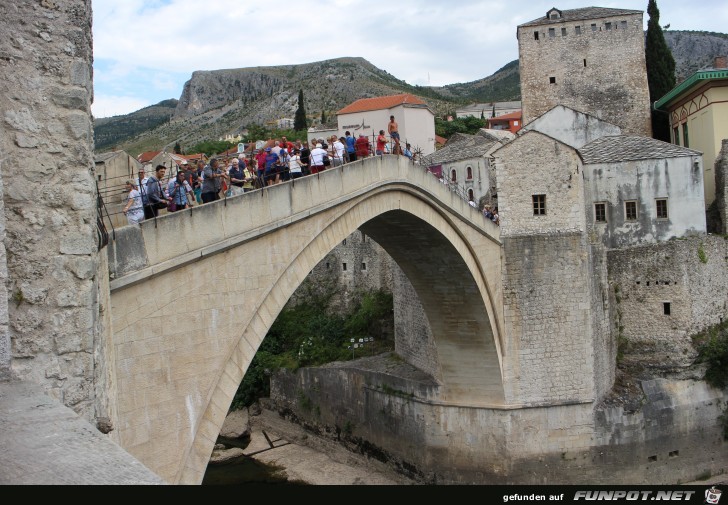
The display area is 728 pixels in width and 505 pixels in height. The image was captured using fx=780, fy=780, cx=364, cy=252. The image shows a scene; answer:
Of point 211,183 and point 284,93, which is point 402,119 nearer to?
point 211,183

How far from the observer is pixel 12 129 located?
475 cm

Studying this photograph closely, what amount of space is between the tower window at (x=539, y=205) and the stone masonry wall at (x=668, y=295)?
3.57m

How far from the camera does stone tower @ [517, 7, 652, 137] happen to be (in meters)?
27.5

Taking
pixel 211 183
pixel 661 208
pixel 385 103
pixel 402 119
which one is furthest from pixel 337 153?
pixel 385 103

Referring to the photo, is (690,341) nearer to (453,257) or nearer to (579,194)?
(579,194)

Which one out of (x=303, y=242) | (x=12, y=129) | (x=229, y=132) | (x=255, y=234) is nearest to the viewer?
(x=12, y=129)

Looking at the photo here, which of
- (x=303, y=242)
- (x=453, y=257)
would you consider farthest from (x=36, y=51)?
(x=453, y=257)

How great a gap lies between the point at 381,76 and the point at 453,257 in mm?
83424

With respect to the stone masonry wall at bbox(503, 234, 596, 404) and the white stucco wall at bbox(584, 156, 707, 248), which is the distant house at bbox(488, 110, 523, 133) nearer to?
the white stucco wall at bbox(584, 156, 707, 248)

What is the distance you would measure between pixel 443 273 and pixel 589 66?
14193 mm

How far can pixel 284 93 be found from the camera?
91312 millimetres

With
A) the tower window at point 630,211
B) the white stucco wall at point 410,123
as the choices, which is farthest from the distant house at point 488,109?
the tower window at point 630,211

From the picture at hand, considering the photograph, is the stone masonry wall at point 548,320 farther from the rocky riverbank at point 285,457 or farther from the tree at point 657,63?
the tree at point 657,63
